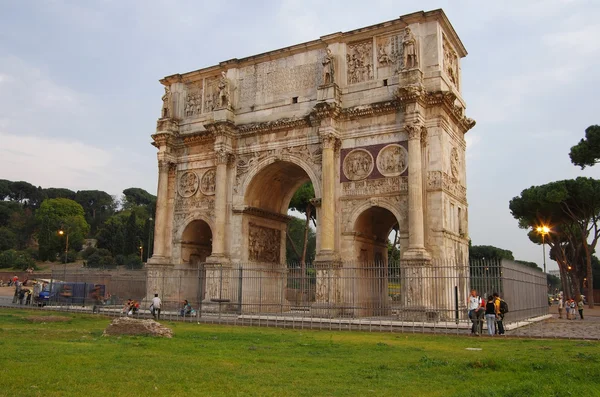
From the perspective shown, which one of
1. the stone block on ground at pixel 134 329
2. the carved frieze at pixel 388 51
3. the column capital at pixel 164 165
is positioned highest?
the carved frieze at pixel 388 51

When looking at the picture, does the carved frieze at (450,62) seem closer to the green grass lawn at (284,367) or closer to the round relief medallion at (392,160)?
the round relief medallion at (392,160)

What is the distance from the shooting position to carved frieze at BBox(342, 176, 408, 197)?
69.9ft

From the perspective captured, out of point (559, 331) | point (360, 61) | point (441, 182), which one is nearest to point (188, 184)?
point (360, 61)

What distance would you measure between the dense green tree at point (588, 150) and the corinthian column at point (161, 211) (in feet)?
65.1

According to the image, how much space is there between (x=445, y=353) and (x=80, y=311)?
17476mm

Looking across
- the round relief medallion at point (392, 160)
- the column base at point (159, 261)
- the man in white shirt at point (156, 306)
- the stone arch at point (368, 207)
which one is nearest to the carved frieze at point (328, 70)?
Answer: the round relief medallion at point (392, 160)

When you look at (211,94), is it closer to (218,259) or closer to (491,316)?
(218,259)

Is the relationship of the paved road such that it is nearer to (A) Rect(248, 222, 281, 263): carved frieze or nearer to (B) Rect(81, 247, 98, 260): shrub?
(A) Rect(248, 222, 281, 263): carved frieze

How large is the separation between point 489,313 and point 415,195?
20.5ft

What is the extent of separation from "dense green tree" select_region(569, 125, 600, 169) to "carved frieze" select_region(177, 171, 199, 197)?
18.3m

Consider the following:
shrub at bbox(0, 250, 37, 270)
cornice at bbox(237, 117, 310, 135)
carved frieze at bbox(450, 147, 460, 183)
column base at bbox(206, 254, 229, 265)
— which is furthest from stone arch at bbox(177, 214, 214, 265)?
shrub at bbox(0, 250, 37, 270)

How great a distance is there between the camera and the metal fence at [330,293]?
689 inches

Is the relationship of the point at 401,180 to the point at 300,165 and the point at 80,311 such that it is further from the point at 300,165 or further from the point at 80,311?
the point at 80,311

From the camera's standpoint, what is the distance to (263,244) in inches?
1028
